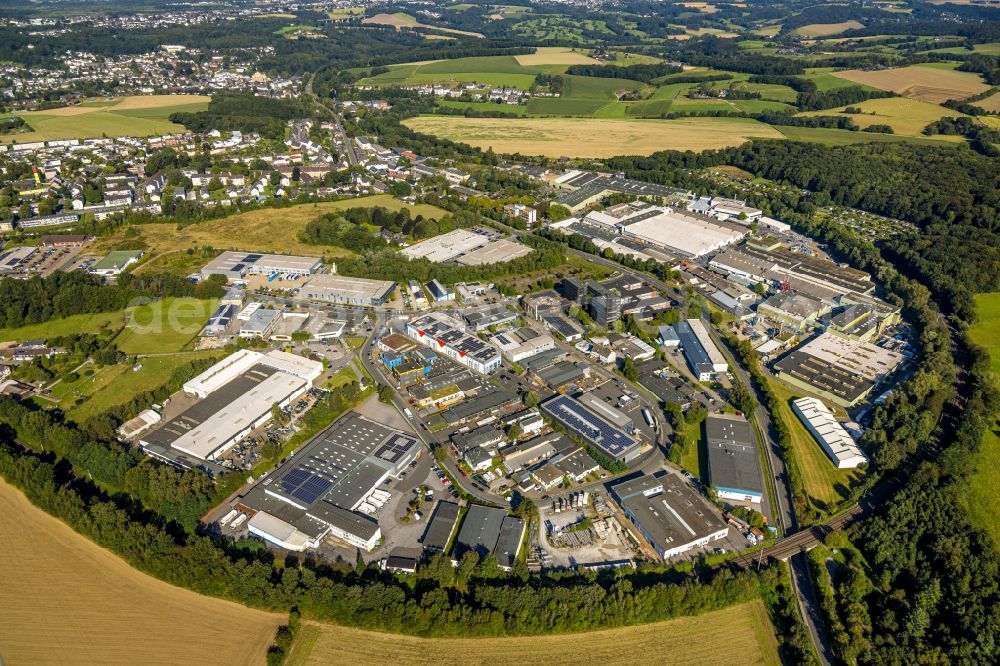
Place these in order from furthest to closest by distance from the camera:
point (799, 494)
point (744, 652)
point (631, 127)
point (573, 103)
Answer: point (573, 103) → point (631, 127) → point (799, 494) → point (744, 652)

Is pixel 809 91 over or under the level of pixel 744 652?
over

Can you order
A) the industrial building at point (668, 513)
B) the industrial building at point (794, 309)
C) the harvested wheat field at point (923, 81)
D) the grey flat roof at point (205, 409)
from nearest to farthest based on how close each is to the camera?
the industrial building at point (668, 513)
the grey flat roof at point (205, 409)
the industrial building at point (794, 309)
the harvested wheat field at point (923, 81)

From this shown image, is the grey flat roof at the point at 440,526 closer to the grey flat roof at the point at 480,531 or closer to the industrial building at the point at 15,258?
the grey flat roof at the point at 480,531

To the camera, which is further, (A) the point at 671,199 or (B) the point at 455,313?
(A) the point at 671,199

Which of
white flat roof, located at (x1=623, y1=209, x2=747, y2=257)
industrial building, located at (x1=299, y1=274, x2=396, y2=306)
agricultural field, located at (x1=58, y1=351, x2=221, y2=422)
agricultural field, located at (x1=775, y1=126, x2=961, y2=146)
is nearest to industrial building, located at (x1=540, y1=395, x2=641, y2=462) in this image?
industrial building, located at (x1=299, y1=274, x2=396, y2=306)

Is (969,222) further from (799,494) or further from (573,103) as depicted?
(573,103)

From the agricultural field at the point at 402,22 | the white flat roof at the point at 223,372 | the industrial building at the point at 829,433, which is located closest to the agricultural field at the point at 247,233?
the white flat roof at the point at 223,372

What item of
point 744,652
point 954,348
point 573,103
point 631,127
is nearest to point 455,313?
point 744,652
